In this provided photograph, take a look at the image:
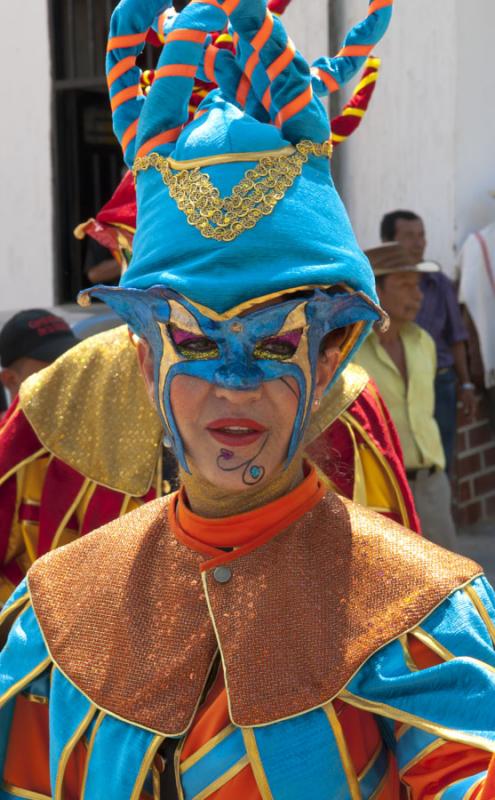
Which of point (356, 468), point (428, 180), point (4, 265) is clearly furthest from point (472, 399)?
point (356, 468)

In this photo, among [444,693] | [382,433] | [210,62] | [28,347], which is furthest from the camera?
[28,347]

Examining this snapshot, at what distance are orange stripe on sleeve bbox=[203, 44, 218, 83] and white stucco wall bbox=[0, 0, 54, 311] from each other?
18.1 ft

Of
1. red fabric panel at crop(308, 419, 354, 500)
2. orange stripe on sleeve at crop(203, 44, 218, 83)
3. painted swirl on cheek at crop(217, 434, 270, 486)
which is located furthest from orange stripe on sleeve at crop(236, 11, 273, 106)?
red fabric panel at crop(308, 419, 354, 500)

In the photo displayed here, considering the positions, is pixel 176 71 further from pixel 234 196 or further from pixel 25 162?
pixel 25 162

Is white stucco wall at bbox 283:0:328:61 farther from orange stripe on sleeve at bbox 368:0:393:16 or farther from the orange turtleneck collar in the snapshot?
the orange turtleneck collar

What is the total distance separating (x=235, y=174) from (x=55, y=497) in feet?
4.69

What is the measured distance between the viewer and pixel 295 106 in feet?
6.97

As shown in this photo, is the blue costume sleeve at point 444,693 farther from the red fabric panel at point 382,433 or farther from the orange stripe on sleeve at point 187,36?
the red fabric panel at point 382,433

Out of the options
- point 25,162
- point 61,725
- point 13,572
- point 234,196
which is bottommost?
point 13,572

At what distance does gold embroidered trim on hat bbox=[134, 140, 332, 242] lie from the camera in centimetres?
201

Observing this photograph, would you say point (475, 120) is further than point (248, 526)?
Yes

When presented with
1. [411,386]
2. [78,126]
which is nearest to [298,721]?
[411,386]

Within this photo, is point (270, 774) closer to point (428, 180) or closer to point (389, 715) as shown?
point (389, 715)

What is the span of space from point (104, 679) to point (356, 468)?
128cm
